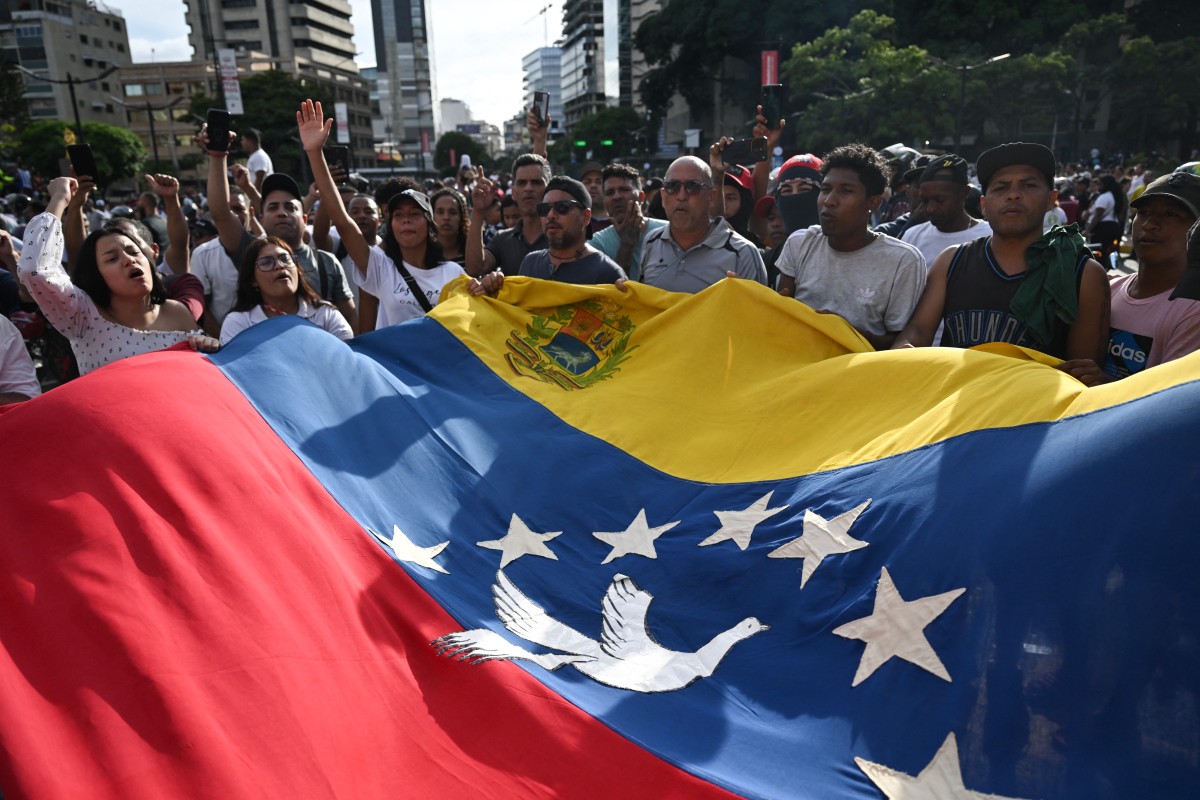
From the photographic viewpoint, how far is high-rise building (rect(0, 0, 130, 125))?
89.2 metres

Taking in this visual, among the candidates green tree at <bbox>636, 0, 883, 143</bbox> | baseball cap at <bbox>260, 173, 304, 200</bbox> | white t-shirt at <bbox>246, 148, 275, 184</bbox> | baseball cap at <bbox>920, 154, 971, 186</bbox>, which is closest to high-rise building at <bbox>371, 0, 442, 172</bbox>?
green tree at <bbox>636, 0, 883, 143</bbox>

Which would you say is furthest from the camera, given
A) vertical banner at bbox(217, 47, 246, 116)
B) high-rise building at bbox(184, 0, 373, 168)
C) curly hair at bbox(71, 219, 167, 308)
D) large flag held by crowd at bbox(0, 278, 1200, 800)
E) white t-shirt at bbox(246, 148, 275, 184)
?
high-rise building at bbox(184, 0, 373, 168)

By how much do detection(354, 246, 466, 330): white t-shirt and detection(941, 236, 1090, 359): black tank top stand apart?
2.83 metres

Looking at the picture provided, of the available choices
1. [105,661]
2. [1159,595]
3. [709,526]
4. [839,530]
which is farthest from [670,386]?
[105,661]

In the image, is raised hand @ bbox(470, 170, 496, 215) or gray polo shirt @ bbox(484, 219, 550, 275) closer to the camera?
raised hand @ bbox(470, 170, 496, 215)

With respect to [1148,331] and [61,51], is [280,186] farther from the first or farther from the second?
[61,51]

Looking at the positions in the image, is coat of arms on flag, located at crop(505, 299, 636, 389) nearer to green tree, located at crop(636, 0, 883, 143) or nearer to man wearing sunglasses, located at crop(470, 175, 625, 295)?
man wearing sunglasses, located at crop(470, 175, 625, 295)

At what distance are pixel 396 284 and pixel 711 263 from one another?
1.94m

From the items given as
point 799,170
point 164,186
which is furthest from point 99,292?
point 799,170

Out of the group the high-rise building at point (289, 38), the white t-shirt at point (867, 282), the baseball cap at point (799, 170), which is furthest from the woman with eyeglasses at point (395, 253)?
the high-rise building at point (289, 38)

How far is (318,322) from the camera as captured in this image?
14.9 feet

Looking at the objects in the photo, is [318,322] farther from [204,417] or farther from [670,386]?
[670,386]

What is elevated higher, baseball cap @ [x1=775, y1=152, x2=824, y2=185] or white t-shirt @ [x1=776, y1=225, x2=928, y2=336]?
baseball cap @ [x1=775, y1=152, x2=824, y2=185]

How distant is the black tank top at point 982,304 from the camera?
374 cm
